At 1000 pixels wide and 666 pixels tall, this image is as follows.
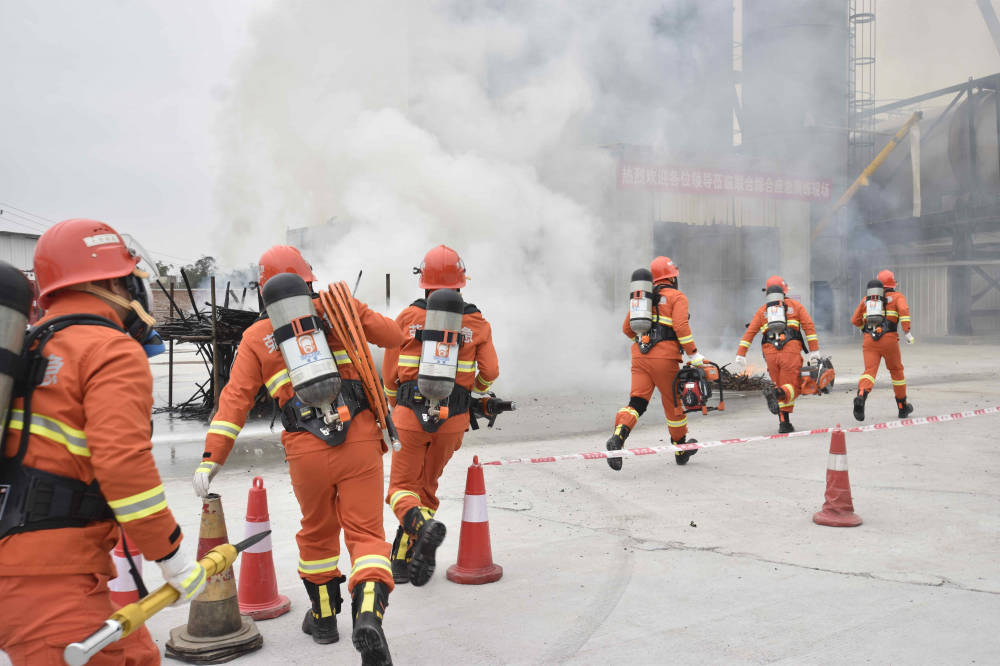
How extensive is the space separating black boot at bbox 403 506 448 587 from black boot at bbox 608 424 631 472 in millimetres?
Result: 2611

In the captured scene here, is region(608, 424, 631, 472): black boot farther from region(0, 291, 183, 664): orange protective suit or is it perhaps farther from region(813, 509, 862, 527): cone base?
region(0, 291, 183, 664): orange protective suit

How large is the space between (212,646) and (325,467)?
85 cm

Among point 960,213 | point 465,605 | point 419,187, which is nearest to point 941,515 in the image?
point 465,605

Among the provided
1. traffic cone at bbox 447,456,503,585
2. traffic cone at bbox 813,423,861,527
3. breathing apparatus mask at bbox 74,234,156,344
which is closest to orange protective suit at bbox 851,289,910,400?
traffic cone at bbox 813,423,861,527

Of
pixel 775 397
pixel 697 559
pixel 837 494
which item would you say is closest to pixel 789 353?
pixel 775 397

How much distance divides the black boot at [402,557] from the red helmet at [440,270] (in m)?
1.31

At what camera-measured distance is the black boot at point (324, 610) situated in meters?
3.38

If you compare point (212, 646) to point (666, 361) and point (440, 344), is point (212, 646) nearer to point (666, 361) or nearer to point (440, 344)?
point (440, 344)

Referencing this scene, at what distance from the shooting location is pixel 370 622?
286cm

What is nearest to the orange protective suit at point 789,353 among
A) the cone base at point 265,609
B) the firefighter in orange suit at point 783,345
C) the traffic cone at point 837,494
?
the firefighter in orange suit at point 783,345

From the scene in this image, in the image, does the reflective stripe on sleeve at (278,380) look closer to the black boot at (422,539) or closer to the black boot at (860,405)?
the black boot at (422,539)

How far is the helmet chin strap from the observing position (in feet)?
7.38

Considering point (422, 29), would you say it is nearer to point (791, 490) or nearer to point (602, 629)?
point (791, 490)

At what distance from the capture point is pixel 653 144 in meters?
19.8
